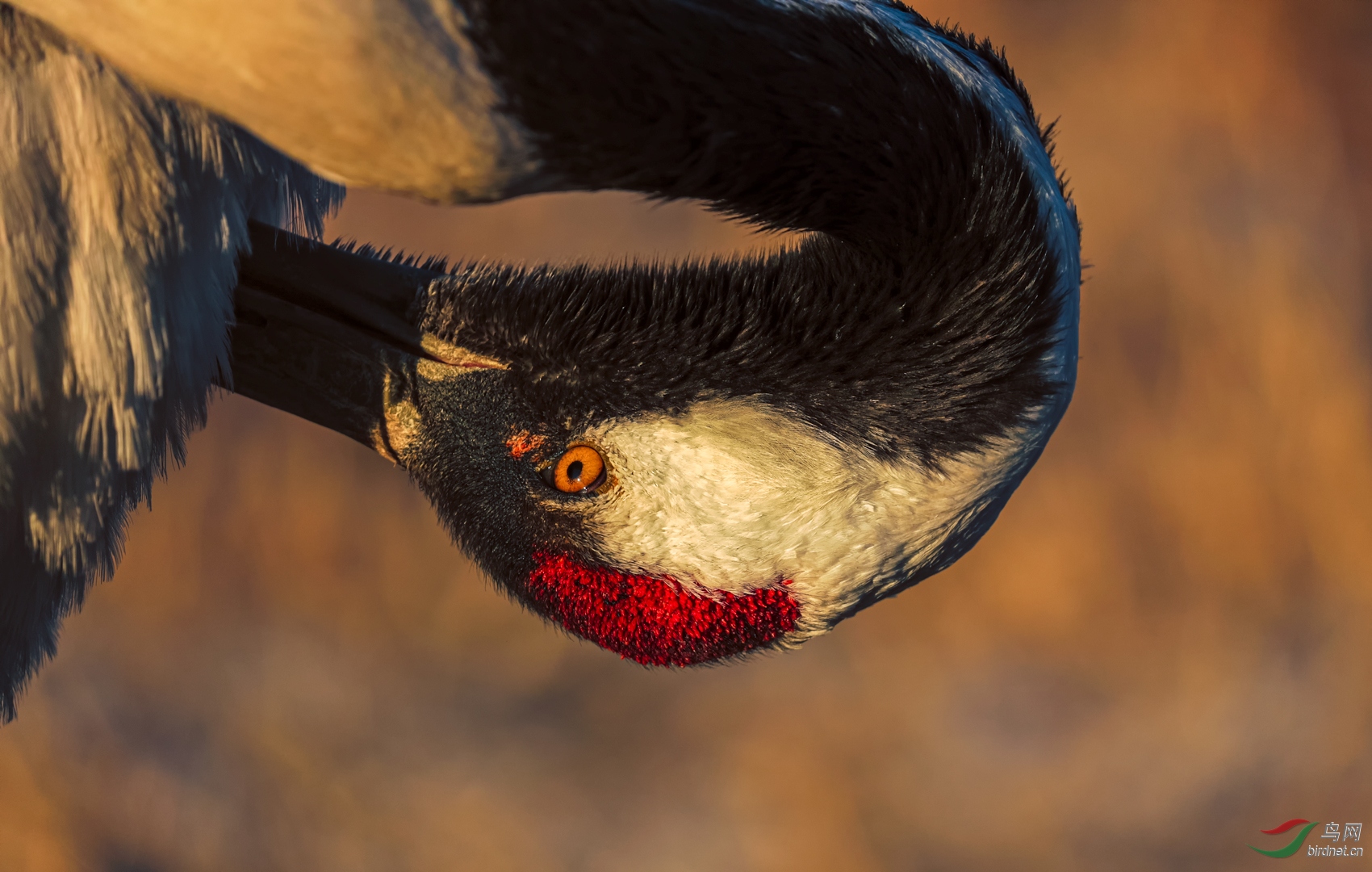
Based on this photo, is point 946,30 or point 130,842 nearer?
point 946,30

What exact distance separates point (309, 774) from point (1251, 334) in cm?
228

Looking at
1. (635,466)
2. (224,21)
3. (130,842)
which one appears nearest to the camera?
(224,21)

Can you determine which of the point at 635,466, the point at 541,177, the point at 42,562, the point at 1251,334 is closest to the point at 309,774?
the point at 42,562

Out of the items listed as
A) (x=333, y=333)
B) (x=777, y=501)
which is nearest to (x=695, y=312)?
(x=777, y=501)

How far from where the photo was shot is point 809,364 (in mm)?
627

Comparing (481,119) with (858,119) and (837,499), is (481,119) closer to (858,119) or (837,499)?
(858,119)

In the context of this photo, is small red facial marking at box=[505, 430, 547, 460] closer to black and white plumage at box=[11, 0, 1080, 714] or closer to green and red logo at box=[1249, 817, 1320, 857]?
black and white plumage at box=[11, 0, 1080, 714]

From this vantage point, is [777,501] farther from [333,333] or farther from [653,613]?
[333,333]

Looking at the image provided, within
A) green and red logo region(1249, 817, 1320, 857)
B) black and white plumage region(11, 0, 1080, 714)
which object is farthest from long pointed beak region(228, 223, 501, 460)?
green and red logo region(1249, 817, 1320, 857)

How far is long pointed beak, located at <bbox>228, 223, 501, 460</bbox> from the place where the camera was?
0.70 m

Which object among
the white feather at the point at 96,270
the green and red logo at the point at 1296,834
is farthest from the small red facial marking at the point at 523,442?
the green and red logo at the point at 1296,834

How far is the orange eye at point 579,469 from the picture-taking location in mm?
685

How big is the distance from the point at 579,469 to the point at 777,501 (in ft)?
0.45

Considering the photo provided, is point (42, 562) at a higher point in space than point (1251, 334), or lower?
lower
